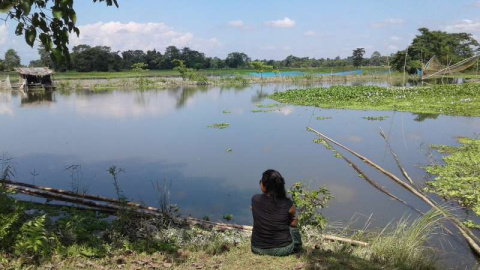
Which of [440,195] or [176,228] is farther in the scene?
[440,195]

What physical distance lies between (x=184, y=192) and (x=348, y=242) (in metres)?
3.49

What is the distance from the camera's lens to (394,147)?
32.9ft

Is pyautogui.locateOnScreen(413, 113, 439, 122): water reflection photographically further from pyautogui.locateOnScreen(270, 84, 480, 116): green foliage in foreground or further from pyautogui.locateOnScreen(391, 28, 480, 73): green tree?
pyautogui.locateOnScreen(391, 28, 480, 73): green tree

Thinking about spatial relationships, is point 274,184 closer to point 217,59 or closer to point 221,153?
point 221,153

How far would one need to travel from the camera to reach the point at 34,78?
3303 cm

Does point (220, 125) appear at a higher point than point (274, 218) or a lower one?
lower

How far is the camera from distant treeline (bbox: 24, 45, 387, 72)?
173 feet

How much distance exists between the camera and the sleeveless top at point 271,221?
3.39m

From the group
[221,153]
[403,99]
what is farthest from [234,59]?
[221,153]

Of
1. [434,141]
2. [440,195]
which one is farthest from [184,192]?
[434,141]

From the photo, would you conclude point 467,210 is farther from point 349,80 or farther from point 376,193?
point 349,80

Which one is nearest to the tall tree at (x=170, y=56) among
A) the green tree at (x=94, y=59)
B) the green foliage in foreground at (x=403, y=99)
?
the green tree at (x=94, y=59)

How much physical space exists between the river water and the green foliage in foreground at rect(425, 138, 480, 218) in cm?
37

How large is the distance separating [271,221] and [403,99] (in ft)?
61.7
